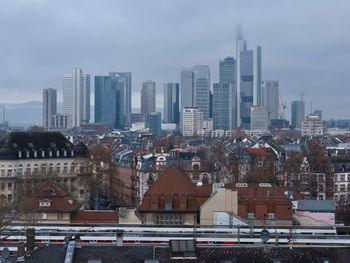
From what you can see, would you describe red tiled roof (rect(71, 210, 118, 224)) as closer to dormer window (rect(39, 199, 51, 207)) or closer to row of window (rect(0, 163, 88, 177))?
dormer window (rect(39, 199, 51, 207))

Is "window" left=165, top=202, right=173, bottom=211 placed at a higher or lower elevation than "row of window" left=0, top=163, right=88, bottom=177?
lower

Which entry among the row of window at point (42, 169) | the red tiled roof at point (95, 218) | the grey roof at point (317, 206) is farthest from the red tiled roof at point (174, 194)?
the row of window at point (42, 169)

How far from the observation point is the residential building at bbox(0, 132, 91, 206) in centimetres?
8531

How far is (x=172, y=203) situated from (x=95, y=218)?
703 centimetres

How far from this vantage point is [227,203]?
185 ft

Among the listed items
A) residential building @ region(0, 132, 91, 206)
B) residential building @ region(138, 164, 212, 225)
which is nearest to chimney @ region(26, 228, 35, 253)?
residential building @ region(138, 164, 212, 225)

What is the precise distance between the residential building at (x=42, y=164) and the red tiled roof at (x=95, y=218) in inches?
1041

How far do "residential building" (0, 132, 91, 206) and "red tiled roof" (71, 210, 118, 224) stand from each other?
26.4 m

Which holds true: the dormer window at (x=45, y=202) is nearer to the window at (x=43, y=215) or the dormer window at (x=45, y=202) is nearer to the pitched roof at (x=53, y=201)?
the pitched roof at (x=53, y=201)

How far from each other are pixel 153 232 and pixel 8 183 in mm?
43510

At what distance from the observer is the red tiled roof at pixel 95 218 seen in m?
55.9

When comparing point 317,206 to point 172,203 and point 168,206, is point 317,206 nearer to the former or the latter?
point 172,203

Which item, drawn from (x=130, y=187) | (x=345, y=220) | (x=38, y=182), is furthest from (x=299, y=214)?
(x=130, y=187)

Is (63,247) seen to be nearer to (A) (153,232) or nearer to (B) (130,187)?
(A) (153,232)
